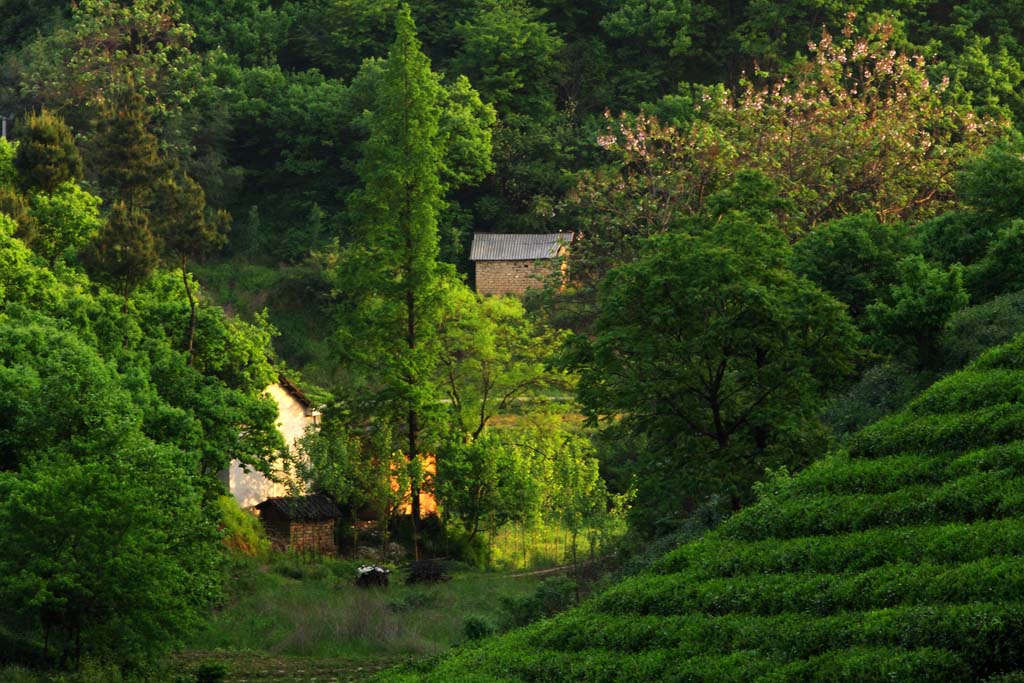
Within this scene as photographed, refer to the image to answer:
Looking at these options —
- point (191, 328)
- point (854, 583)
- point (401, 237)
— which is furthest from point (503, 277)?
point (854, 583)

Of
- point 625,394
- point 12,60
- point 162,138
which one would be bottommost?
point 625,394

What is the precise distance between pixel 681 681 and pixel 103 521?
14.9 metres

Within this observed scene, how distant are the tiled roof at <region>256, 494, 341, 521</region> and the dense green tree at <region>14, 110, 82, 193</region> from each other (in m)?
12.0

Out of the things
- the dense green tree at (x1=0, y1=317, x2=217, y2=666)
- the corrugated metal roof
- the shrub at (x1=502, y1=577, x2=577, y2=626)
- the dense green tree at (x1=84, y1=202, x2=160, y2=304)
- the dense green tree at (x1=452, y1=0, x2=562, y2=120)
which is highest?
the dense green tree at (x1=452, y1=0, x2=562, y2=120)

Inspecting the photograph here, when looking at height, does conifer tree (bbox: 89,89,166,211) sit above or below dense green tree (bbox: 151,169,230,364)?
above

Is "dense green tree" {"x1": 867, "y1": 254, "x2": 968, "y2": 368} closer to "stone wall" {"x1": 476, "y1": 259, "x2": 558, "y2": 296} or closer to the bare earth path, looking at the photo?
the bare earth path

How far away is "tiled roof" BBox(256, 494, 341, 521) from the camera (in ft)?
173

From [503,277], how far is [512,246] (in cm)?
145

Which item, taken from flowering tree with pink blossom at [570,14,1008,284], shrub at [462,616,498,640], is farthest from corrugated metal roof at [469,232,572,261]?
shrub at [462,616,498,640]

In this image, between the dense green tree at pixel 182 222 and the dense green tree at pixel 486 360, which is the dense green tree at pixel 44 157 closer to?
the dense green tree at pixel 182 222

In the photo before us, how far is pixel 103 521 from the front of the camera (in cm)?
3441

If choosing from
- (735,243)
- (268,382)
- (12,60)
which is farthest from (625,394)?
(12,60)

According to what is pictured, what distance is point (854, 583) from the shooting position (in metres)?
23.9

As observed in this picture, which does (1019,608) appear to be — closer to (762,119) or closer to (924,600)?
(924,600)
